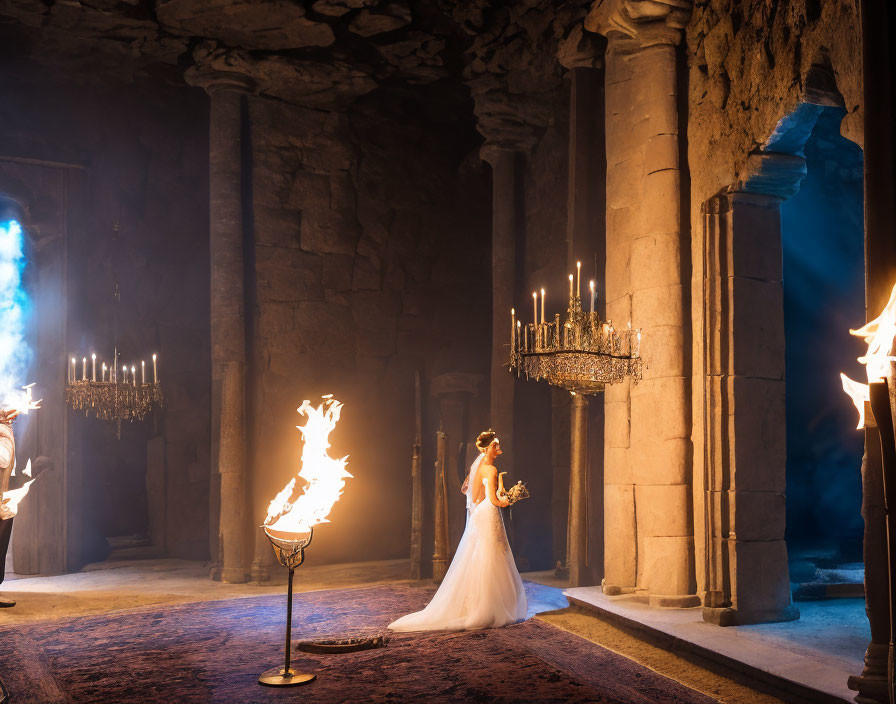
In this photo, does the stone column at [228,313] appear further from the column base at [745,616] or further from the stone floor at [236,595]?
the column base at [745,616]

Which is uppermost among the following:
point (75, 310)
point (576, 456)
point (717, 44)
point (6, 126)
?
point (6, 126)

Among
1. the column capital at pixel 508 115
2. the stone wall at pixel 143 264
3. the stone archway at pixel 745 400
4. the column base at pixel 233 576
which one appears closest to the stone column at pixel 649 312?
the stone archway at pixel 745 400

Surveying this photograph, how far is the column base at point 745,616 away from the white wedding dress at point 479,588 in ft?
5.66

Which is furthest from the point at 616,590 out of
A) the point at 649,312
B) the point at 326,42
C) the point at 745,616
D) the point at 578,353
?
the point at 326,42

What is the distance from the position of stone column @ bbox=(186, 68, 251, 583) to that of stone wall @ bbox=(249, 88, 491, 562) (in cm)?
37

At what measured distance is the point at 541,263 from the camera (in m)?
12.5

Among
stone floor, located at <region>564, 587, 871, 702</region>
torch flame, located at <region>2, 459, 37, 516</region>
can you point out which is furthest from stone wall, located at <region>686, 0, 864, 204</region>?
torch flame, located at <region>2, 459, 37, 516</region>

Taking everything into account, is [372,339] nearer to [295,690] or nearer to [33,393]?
[33,393]

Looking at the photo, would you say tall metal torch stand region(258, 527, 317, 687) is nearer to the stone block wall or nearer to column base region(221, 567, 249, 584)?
the stone block wall

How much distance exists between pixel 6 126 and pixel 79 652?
29.9 feet

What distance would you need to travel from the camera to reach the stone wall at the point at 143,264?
13539 millimetres

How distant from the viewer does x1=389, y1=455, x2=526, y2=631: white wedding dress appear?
7750mm

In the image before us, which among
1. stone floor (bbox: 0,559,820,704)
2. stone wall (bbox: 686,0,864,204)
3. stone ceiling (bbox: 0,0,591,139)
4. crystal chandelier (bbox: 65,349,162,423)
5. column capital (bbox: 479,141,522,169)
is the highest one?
stone ceiling (bbox: 0,0,591,139)

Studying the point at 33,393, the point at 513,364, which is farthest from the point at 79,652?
the point at 33,393
